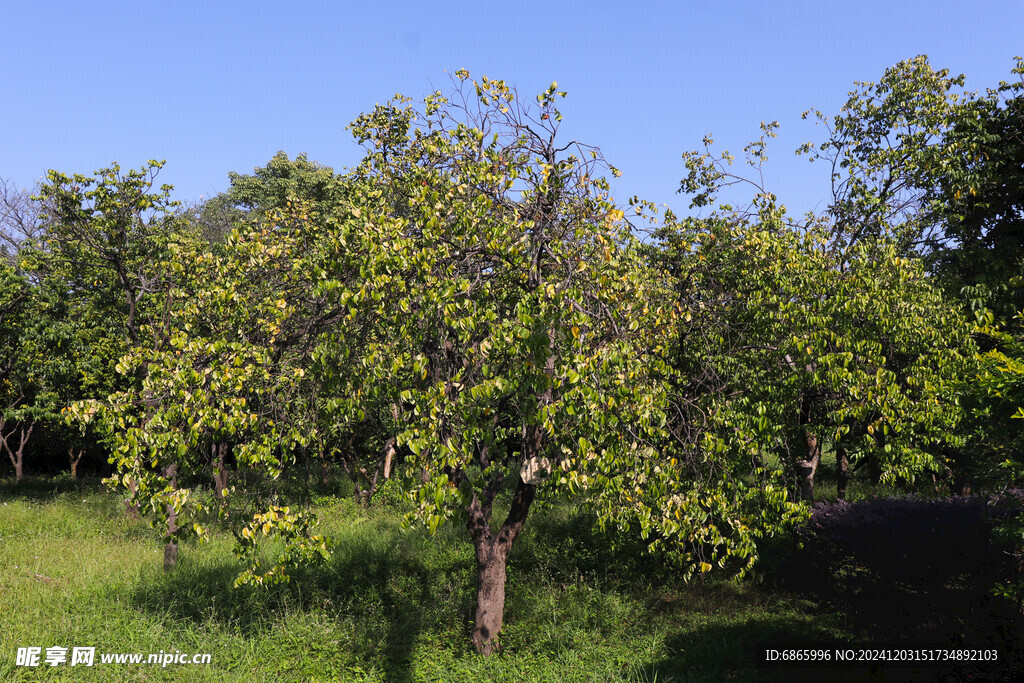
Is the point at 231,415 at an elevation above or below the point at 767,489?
above

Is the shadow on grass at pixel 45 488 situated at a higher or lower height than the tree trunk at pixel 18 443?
lower

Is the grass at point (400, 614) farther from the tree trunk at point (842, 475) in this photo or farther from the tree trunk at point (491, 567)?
the tree trunk at point (842, 475)

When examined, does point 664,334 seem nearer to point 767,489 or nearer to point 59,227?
point 767,489

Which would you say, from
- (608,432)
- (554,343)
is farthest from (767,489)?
(554,343)

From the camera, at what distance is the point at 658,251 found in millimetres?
12031

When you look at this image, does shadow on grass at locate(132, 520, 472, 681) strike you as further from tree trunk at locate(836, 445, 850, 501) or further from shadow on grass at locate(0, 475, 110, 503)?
shadow on grass at locate(0, 475, 110, 503)

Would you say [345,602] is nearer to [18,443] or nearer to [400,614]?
[400,614]

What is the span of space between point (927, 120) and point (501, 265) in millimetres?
14808

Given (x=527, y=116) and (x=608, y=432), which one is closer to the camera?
(x=608, y=432)

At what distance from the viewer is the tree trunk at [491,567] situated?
9.27 meters

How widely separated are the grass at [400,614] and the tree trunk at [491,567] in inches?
12.4

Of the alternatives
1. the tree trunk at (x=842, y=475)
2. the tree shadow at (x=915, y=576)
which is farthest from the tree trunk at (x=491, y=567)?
the tree trunk at (x=842, y=475)

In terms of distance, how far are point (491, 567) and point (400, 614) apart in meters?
2.62

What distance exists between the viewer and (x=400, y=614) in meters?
10.9
